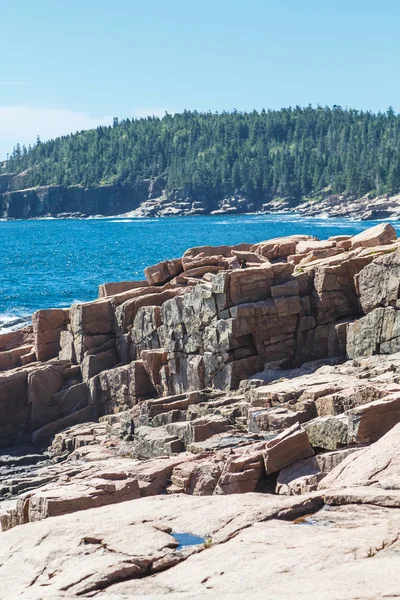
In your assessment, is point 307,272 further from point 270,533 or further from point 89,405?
point 270,533

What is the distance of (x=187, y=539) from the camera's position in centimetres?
1402

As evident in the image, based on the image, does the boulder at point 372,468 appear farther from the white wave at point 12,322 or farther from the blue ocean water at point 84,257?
the blue ocean water at point 84,257

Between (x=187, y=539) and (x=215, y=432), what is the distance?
43.2 feet

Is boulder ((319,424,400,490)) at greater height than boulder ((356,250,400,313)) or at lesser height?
lesser

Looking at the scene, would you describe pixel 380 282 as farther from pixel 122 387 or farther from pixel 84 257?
pixel 84 257

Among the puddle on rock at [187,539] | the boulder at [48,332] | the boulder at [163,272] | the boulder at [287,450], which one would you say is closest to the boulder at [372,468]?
the boulder at [287,450]

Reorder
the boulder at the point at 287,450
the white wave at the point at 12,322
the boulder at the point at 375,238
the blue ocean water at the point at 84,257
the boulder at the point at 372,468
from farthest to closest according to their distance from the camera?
the blue ocean water at the point at 84,257 → the white wave at the point at 12,322 → the boulder at the point at 375,238 → the boulder at the point at 287,450 → the boulder at the point at 372,468

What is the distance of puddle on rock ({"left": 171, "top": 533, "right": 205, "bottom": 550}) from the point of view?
45.0 feet

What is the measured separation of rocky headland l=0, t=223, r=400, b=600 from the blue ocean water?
3258cm

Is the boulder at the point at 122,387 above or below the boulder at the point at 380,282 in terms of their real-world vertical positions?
below

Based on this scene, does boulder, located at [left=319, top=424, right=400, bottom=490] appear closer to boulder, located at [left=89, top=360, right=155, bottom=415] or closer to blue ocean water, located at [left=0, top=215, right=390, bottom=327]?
boulder, located at [left=89, top=360, right=155, bottom=415]

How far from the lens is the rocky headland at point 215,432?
40.9 ft

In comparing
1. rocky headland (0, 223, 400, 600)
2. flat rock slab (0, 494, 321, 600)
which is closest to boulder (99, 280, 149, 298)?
rocky headland (0, 223, 400, 600)

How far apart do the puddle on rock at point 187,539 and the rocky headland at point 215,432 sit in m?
0.14
